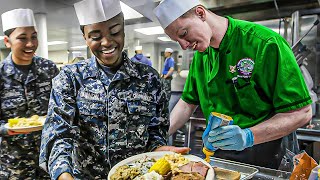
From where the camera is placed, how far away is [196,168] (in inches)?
37.0

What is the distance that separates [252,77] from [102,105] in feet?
2.57

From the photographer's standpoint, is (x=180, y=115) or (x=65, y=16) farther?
(x=65, y=16)

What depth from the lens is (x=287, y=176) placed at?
1309 millimetres

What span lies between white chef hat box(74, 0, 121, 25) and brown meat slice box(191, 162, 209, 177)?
2.33ft

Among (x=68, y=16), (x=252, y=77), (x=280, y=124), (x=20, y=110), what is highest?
(x=68, y=16)

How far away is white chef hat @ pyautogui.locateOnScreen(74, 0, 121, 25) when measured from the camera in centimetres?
114

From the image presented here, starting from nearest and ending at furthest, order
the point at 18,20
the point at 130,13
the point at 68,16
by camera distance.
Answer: the point at 18,20 < the point at 130,13 < the point at 68,16

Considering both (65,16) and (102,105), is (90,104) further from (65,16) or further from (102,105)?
(65,16)

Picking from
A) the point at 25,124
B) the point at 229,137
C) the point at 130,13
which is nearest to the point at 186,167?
the point at 229,137

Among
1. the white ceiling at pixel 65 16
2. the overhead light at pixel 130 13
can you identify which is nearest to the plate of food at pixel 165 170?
the white ceiling at pixel 65 16

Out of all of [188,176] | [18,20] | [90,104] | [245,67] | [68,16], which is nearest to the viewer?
[188,176]

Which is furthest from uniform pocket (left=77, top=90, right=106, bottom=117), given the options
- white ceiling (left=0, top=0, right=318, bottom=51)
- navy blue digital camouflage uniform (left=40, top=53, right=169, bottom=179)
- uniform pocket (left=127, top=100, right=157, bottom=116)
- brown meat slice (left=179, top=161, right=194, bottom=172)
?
white ceiling (left=0, top=0, right=318, bottom=51)

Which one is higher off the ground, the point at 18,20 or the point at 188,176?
the point at 18,20

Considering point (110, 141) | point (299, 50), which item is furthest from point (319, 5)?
point (110, 141)
